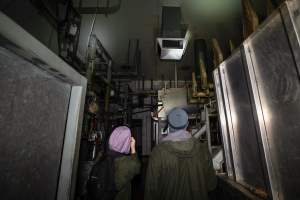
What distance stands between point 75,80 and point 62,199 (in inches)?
30.8

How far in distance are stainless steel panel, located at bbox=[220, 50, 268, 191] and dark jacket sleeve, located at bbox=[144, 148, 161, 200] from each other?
0.95 meters

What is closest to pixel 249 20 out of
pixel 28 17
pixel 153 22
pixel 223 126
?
pixel 223 126

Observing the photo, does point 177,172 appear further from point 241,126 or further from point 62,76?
point 62,76

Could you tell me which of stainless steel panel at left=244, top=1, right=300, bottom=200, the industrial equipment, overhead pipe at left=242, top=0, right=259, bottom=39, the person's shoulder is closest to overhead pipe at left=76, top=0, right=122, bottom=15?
overhead pipe at left=242, top=0, right=259, bottom=39

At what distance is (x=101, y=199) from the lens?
157cm

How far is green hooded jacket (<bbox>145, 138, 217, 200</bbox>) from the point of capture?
1.56 metres

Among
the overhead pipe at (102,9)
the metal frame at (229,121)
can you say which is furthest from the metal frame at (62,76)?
the overhead pipe at (102,9)

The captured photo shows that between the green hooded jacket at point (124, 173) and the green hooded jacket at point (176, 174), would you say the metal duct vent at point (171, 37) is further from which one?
the green hooded jacket at point (124, 173)

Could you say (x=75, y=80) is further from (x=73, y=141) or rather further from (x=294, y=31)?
(x=294, y=31)

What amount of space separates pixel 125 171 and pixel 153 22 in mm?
3313

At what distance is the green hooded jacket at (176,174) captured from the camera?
5.11ft

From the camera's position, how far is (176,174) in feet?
5.15

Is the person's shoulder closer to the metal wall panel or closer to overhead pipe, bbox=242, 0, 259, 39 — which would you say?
the metal wall panel

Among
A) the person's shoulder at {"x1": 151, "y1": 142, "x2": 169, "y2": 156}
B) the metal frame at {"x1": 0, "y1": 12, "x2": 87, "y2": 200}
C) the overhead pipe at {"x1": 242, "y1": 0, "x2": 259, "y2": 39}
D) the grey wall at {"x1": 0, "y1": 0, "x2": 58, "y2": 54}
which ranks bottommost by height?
the person's shoulder at {"x1": 151, "y1": 142, "x2": 169, "y2": 156}
